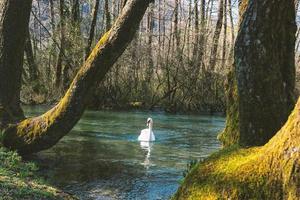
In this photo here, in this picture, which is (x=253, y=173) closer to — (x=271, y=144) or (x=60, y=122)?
(x=271, y=144)

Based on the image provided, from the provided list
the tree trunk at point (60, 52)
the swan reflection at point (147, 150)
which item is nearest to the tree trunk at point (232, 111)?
the swan reflection at point (147, 150)

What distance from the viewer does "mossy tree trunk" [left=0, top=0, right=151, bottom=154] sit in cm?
1043

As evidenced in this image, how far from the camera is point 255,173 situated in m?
4.45

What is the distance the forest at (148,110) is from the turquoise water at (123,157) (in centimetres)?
4

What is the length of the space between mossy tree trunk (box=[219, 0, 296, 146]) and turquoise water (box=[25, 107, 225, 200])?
516 centimetres

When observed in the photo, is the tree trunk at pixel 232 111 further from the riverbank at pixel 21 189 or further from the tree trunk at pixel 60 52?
the tree trunk at pixel 60 52

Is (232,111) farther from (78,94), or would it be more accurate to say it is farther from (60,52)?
(60,52)

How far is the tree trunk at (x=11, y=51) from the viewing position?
12414 mm

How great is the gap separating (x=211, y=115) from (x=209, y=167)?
83.3ft

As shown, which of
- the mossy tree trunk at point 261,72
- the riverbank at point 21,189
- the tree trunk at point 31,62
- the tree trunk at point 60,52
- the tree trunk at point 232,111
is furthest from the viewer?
the tree trunk at point 31,62

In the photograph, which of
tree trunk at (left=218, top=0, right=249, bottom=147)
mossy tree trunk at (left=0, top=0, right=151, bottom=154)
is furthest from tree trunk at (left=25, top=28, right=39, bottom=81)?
tree trunk at (left=218, top=0, right=249, bottom=147)

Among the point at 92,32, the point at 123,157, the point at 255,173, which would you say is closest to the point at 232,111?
the point at 255,173

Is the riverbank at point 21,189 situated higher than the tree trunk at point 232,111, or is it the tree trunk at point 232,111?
the tree trunk at point 232,111

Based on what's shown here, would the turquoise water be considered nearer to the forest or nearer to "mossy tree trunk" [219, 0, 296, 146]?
the forest
